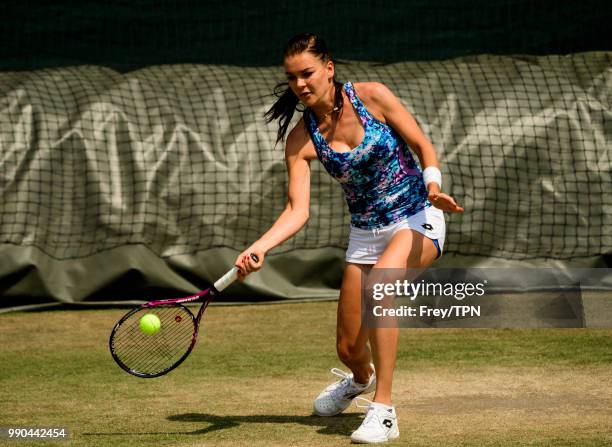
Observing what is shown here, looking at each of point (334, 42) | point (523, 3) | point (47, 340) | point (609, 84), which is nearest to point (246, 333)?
point (47, 340)

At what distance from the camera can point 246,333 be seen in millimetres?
7574

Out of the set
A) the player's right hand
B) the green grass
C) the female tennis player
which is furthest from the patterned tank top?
the green grass

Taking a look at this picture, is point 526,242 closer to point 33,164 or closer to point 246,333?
point 246,333

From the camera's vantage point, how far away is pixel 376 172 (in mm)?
4824

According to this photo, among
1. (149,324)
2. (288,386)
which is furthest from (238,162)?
(149,324)

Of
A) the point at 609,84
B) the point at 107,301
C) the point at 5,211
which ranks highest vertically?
the point at 609,84

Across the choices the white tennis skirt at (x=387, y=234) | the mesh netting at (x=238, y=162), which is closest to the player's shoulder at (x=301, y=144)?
the white tennis skirt at (x=387, y=234)

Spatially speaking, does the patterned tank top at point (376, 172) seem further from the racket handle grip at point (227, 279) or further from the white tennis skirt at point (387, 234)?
the racket handle grip at point (227, 279)

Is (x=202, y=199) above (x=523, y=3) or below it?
below

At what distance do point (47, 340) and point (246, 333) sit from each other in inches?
49.7

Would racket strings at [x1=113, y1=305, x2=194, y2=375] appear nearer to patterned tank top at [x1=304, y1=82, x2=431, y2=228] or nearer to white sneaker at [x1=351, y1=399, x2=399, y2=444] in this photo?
patterned tank top at [x1=304, y1=82, x2=431, y2=228]

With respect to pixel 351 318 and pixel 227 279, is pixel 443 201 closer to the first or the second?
pixel 351 318

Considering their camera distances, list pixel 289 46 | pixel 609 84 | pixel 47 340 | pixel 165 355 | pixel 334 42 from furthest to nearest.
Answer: pixel 334 42 < pixel 609 84 < pixel 47 340 < pixel 165 355 < pixel 289 46

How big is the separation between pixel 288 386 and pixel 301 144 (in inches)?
59.3
